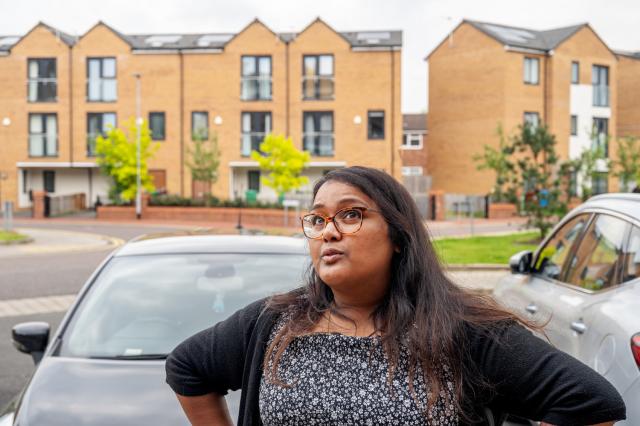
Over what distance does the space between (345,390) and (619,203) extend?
9.74 feet

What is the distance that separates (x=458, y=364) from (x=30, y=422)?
2.08 meters

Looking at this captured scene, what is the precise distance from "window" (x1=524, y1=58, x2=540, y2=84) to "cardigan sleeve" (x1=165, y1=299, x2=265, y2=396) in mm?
47091

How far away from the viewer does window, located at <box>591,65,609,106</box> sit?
5025 centimetres

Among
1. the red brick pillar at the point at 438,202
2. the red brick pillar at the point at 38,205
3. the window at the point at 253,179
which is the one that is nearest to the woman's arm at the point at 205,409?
the red brick pillar at the point at 438,202

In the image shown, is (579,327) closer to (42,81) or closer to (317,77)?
(317,77)

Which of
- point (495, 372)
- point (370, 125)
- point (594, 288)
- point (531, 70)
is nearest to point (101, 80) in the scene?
point (370, 125)

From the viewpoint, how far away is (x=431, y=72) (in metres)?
51.5

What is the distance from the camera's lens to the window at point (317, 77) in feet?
148

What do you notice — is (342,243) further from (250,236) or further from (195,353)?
(250,236)

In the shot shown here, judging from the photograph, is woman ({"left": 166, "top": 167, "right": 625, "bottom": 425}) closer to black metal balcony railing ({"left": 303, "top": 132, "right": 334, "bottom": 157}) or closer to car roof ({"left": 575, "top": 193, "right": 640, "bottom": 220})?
car roof ({"left": 575, "top": 193, "right": 640, "bottom": 220})

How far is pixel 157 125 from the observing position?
4594 centimetres

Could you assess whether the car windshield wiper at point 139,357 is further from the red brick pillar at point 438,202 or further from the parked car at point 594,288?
the red brick pillar at point 438,202

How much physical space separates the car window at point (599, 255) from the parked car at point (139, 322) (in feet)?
5.46

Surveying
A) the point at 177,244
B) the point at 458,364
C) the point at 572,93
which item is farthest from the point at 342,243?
the point at 572,93
